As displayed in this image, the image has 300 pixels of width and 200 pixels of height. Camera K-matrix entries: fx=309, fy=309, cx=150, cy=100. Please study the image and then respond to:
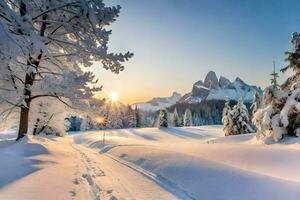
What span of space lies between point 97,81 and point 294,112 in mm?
13986

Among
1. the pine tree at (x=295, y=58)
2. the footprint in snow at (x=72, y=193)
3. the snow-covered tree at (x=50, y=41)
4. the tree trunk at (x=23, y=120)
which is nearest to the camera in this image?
the snow-covered tree at (x=50, y=41)

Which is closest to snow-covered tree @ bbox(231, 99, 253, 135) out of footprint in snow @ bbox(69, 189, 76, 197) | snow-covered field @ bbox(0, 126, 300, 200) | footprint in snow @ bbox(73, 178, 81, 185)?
snow-covered field @ bbox(0, 126, 300, 200)

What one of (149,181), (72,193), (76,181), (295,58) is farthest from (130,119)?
(72,193)

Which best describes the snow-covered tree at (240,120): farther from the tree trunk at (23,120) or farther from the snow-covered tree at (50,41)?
the tree trunk at (23,120)

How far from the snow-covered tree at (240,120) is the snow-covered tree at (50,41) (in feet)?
115

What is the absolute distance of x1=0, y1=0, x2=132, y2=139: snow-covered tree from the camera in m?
6.27

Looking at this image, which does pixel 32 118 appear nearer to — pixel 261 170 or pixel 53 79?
pixel 53 79

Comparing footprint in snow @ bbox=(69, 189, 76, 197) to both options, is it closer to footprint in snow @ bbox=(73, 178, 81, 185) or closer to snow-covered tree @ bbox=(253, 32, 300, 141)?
footprint in snow @ bbox=(73, 178, 81, 185)

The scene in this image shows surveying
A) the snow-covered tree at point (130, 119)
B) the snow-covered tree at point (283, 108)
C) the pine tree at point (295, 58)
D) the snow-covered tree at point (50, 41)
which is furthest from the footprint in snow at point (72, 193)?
the snow-covered tree at point (130, 119)

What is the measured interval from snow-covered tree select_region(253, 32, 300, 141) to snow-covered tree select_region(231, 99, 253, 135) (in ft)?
75.3

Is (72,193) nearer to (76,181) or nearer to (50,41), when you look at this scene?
(76,181)

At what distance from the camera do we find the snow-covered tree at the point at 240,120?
1843 inches

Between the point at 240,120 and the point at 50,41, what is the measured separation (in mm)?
39766

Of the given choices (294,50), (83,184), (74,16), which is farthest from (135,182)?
(294,50)
